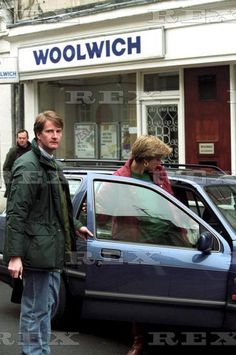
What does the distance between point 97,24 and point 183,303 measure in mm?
7822

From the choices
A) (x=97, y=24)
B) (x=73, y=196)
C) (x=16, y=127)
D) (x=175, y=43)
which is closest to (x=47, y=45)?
(x=97, y=24)

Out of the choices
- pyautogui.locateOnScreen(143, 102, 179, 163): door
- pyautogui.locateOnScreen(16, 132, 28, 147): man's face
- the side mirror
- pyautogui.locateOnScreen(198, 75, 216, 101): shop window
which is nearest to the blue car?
the side mirror

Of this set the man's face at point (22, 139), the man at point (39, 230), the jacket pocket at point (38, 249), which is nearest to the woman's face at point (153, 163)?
the man at point (39, 230)

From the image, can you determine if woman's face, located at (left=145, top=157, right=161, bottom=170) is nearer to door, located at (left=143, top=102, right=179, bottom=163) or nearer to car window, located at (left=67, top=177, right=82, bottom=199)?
car window, located at (left=67, top=177, right=82, bottom=199)

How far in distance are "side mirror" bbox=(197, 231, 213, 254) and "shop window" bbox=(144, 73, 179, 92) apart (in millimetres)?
6723

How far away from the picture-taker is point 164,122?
35.9ft

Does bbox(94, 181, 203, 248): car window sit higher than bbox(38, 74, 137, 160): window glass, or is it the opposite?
bbox(38, 74, 137, 160): window glass

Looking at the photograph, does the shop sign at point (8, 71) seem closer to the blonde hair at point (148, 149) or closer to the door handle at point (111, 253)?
the blonde hair at point (148, 149)

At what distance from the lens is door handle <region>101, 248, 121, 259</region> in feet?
15.1

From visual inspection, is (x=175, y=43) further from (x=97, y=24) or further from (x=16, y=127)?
(x=16, y=127)

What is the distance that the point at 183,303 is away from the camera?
14.2 feet

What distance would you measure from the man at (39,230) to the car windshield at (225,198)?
126 centimetres

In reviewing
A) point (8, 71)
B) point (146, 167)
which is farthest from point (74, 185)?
point (8, 71)

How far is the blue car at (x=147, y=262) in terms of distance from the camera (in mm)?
4285
